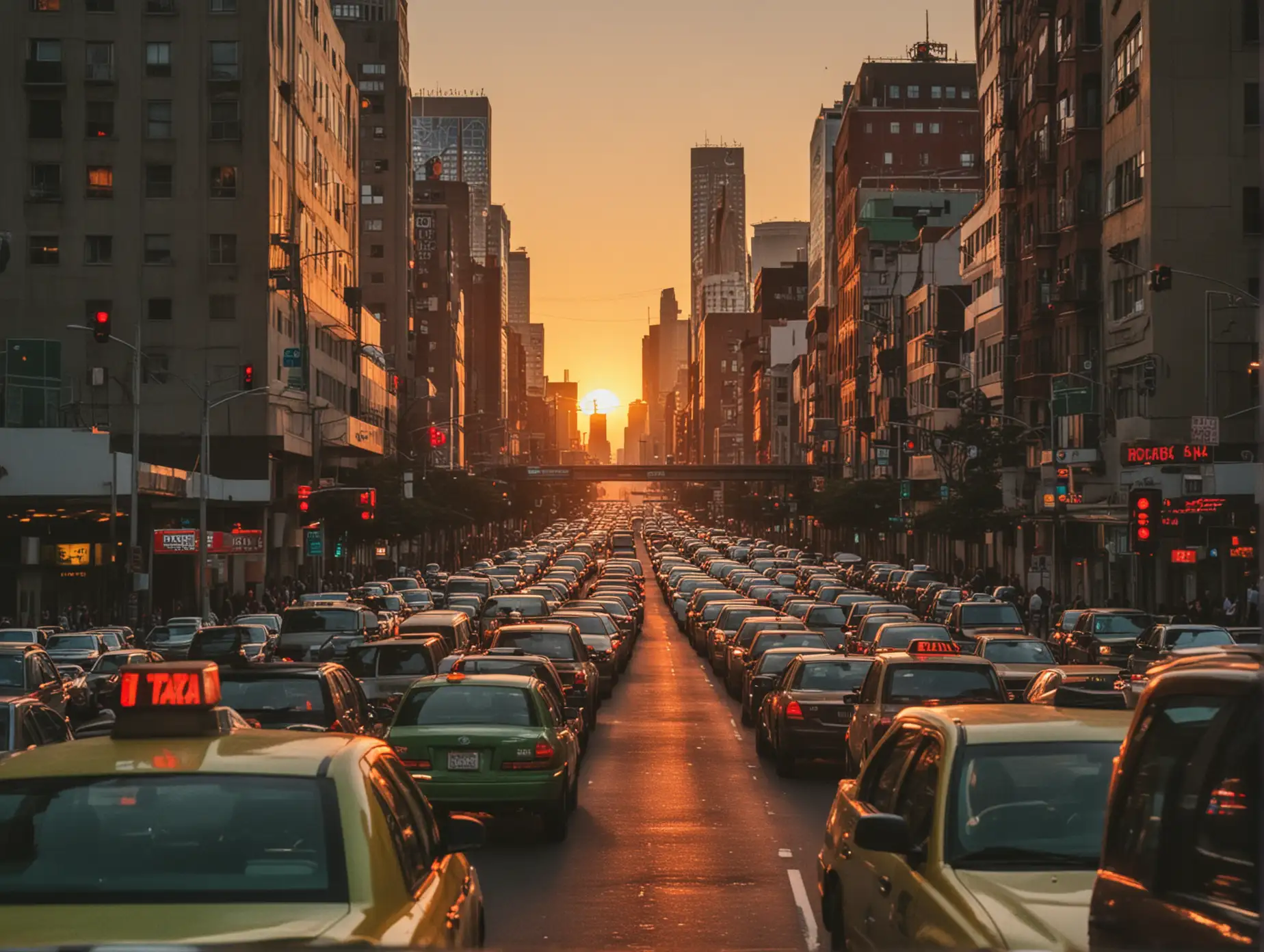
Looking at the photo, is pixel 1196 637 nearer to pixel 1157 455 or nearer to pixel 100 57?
pixel 1157 455

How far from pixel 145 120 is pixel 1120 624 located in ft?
190

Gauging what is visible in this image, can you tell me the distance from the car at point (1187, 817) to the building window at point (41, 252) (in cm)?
8263

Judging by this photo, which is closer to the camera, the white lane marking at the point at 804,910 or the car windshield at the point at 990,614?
the white lane marking at the point at 804,910

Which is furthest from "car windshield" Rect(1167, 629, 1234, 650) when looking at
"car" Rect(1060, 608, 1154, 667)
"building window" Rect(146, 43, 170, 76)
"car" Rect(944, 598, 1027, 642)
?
"building window" Rect(146, 43, 170, 76)

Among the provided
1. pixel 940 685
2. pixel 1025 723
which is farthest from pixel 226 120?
pixel 1025 723

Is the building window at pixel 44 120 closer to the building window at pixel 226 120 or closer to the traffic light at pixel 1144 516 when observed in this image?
the building window at pixel 226 120

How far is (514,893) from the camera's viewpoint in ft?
48.7

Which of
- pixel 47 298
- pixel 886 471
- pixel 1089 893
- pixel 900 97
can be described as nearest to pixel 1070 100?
pixel 47 298

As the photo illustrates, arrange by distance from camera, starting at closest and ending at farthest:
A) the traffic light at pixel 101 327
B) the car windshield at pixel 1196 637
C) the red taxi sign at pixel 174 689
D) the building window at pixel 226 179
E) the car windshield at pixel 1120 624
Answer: the red taxi sign at pixel 174 689 → the car windshield at pixel 1196 637 → the car windshield at pixel 1120 624 → the traffic light at pixel 101 327 → the building window at pixel 226 179

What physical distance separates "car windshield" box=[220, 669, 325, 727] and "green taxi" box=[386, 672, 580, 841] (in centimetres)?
79

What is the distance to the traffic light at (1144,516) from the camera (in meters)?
38.7

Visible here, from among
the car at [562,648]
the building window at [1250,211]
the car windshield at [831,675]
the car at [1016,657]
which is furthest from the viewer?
the building window at [1250,211]

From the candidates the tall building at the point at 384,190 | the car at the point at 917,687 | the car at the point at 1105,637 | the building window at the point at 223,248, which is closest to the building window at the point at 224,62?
the building window at the point at 223,248

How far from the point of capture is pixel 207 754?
7395mm
